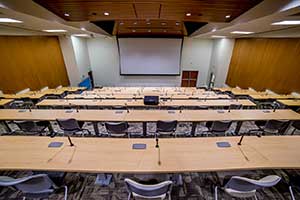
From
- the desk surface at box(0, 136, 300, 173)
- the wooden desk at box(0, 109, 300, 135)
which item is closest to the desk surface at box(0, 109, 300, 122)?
the wooden desk at box(0, 109, 300, 135)

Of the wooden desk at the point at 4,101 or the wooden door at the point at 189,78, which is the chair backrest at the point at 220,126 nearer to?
the wooden desk at the point at 4,101

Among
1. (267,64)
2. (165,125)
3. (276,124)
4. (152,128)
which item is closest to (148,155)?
(165,125)

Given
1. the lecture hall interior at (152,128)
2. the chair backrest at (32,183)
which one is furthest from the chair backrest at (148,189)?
the chair backrest at (32,183)

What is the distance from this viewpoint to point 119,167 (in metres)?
2.02

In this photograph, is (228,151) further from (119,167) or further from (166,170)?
(119,167)

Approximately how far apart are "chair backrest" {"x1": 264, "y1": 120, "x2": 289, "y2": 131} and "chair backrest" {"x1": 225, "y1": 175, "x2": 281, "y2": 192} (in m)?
2.21

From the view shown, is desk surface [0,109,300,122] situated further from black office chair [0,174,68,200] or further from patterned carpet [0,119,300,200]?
black office chair [0,174,68,200]

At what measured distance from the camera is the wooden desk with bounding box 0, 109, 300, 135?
3.60m

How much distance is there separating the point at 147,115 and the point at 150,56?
921 centimetres

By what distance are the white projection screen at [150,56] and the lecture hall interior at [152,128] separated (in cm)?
471

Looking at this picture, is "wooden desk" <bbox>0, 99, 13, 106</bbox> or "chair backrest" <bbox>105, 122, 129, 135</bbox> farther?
"wooden desk" <bbox>0, 99, 13, 106</bbox>

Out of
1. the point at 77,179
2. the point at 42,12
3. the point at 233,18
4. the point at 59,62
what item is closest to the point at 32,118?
the point at 77,179

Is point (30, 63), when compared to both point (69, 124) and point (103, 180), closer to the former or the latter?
point (69, 124)

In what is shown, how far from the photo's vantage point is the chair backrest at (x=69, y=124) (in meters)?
3.53
